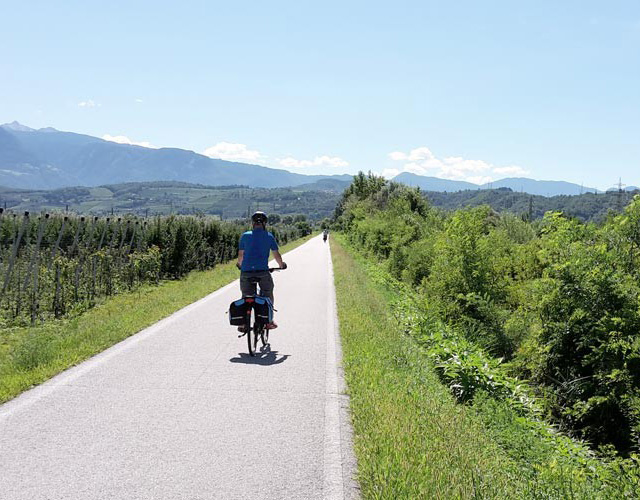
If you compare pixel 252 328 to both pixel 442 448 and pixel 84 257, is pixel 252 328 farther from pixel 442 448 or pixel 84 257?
pixel 84 257

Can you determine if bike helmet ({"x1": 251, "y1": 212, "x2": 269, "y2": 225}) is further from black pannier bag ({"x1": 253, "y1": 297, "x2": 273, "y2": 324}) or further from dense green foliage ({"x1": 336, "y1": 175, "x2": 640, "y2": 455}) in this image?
dense green foliage ({"x1": 336, "y1": 175, "x2": 640, "y2": 455})

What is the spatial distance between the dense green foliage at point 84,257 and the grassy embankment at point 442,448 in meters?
8.25

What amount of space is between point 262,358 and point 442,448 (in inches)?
152

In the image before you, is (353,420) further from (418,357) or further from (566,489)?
(418,357)

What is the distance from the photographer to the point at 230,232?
34.2 metres

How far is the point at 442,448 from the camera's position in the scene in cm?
451

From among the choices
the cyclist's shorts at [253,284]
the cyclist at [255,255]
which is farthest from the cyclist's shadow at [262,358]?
the cyclist's shorts at [253,284]

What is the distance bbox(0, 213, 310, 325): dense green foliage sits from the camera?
1202 centimetres

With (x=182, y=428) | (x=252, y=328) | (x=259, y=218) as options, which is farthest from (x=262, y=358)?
(x=182, y=428)

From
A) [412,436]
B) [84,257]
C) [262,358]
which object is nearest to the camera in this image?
[412,436]

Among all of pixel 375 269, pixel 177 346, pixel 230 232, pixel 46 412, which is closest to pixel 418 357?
pixel 177 346

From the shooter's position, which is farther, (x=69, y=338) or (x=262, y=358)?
(x=69, y=338)

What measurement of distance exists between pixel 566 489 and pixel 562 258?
518 centimetres

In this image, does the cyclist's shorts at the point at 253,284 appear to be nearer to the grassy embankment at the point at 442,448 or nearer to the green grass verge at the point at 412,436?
the green grass verge at the point at 412,436
